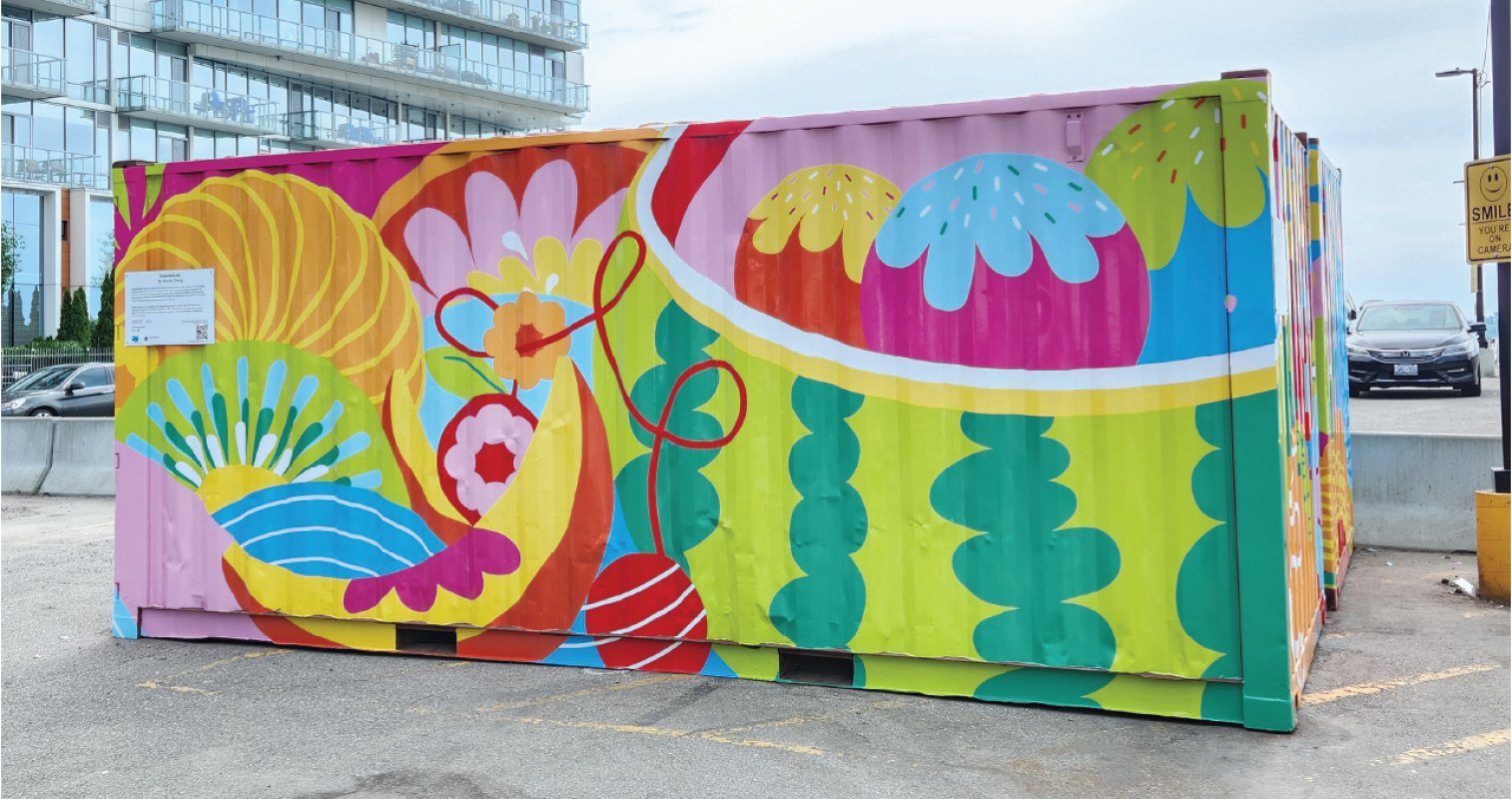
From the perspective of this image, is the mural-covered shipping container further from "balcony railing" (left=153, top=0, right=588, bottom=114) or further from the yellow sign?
"balcony railing" (left=153, top=0, right=588, bottom=114)

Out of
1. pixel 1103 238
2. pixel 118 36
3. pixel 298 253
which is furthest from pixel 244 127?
pixel 1103 238

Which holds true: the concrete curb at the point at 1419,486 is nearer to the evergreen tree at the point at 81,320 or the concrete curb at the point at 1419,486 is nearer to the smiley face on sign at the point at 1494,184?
the smiley face on sign at the point at 1494,184

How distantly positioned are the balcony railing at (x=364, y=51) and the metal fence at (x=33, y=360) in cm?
1851

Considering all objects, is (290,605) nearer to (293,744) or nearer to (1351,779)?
(293,744)

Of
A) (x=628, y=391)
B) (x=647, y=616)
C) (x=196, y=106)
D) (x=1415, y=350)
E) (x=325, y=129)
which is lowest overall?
(x=647, y=616)

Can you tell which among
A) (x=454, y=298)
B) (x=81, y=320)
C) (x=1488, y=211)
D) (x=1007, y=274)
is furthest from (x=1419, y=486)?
(x=81, y=320)

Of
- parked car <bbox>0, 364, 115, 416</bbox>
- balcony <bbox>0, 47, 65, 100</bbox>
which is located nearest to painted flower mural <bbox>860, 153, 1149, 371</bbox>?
parked car <bbox>0, 364, 115, 416</bbox>

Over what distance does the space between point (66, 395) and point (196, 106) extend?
1058 inches

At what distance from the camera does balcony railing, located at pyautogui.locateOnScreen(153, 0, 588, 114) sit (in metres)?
47.9

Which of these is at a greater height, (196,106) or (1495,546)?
(196,106)

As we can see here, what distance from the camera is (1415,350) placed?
68.8 ft

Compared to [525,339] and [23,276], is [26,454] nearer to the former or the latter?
[525,339]

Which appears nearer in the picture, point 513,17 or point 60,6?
point 60,6

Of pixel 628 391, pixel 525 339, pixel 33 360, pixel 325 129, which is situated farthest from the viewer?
pixel 325 129
